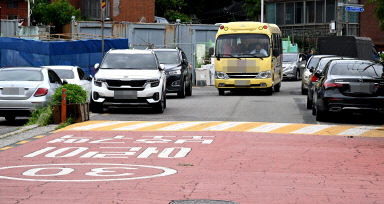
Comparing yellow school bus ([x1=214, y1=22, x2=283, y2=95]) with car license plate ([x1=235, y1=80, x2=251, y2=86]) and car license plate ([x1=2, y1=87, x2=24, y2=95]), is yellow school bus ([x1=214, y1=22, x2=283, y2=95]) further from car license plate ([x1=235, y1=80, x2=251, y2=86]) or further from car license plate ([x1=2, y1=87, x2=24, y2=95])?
car license plate ([x1=2, y1=87, x2=24, y2=95])

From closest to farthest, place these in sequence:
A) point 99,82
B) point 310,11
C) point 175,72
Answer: point 99,82 < point 175,72 < point 310,11

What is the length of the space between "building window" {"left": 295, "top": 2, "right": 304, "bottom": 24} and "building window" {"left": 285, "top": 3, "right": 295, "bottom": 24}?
355 millimetres

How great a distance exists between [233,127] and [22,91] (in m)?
5.21

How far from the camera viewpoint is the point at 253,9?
270ft

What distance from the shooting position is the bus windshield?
33.1 meters

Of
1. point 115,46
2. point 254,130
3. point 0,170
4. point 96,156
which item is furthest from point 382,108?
point 115,46

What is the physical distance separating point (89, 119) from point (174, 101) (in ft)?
28.2

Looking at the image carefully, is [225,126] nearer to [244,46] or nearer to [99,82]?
[99,82]

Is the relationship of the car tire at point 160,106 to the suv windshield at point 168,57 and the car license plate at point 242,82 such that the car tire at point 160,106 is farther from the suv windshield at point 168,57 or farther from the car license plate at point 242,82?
the car license plate at point 242,82

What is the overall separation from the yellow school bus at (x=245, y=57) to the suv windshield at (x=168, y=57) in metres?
1.95

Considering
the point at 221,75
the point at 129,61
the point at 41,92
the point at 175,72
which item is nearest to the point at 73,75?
the point at 129,61

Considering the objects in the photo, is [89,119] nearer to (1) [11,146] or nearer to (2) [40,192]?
(1) [11,146]

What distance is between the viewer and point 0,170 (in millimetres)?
11688

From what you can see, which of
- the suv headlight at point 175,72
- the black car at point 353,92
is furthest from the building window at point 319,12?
the black car at point 353,92
